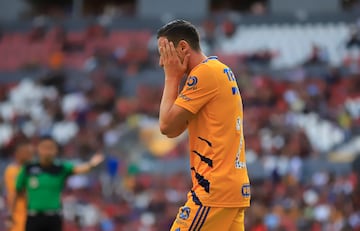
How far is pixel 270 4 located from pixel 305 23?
3.55 meters

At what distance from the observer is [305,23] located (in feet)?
75.9

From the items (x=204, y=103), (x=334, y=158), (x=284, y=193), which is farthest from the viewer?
(x=334, y=158)

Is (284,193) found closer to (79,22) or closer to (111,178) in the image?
(111,178)

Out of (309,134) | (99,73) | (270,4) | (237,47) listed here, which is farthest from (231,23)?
(309,134)

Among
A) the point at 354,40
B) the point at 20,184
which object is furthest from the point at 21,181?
the point at 354,40

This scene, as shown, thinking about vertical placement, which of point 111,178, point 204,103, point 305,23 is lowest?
point 111,178

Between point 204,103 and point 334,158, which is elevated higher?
point 204,103

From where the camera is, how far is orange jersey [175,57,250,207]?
14.8ft

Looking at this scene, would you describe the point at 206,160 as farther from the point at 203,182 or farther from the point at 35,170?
the point at 35,170

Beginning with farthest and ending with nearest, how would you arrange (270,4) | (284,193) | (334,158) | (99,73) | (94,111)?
(270,4), (99,73), (94,111), (334,158), (284,193)

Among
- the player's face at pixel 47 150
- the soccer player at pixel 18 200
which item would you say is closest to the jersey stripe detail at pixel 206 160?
the player's face at pixel 47 150

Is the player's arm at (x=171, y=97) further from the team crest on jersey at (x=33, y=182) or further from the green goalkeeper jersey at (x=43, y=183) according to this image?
the team crest on jersey at (x=33, y=182)

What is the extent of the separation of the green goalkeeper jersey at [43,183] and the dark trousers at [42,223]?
9 centimetres

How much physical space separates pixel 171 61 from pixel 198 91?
269 mm
